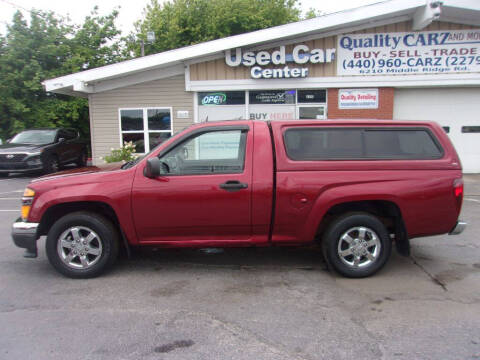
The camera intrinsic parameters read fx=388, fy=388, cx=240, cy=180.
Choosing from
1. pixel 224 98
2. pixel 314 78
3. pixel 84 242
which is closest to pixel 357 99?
pixel 314 78

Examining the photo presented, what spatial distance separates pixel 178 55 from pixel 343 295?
30.1ft

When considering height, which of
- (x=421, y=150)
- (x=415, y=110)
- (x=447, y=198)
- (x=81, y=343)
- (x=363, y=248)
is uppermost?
(x=415, y=110)

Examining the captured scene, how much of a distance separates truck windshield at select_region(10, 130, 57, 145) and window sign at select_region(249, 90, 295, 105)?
742cm

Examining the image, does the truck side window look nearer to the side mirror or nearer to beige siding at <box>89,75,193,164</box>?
the side mirror

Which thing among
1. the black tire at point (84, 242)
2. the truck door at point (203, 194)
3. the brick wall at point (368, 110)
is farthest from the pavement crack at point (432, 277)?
the brick wall at point (368, 110)

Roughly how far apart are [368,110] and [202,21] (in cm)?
1725

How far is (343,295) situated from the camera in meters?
3.96

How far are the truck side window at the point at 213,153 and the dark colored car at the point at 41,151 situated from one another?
10.1m

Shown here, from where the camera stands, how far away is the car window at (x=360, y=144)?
4.38m

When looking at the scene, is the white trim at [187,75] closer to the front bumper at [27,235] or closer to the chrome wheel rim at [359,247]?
the front bumper at [27,235]

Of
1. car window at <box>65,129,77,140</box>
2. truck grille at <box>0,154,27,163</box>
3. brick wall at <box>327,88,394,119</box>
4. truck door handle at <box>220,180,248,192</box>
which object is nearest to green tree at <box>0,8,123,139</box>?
car window at <box>65,129,77,140</box>

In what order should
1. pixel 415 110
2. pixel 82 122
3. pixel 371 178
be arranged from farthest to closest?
pixel 82 122 → pixel 415 110 → pixel 371 178

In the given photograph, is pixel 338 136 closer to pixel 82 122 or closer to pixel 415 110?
pixel 415 110

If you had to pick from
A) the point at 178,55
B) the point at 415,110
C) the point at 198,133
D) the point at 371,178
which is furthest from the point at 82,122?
the point at 371,178
